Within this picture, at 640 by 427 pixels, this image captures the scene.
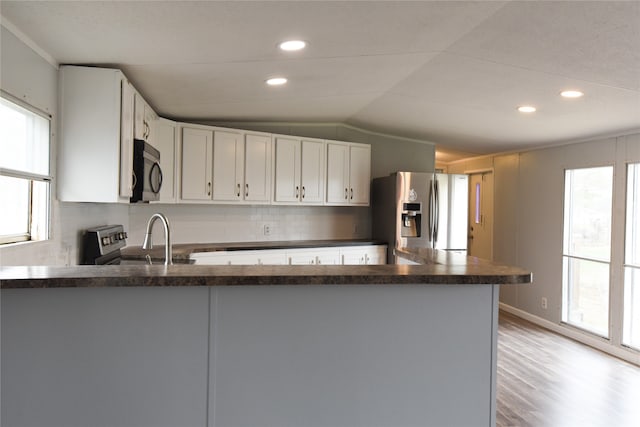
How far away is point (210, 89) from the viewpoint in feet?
11.4

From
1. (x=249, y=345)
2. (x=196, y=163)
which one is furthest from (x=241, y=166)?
(x=249, y=345)

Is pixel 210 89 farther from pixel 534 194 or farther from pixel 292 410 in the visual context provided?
pixel 534 194

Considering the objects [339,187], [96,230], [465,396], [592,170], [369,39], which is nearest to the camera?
[465,396]

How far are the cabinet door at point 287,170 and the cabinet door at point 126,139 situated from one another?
6.71 feet

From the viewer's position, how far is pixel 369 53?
9.02 feet

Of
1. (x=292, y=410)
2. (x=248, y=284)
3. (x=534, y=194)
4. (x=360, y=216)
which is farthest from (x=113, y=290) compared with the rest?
(x=534, y=194)

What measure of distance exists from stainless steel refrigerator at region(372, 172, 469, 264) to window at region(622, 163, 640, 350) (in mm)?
1672

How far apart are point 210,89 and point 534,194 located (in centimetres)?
421

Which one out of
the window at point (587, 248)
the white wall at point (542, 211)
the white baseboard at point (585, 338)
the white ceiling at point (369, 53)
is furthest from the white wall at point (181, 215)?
the white baseboard at point (585, 338)

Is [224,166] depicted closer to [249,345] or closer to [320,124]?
[320,124]

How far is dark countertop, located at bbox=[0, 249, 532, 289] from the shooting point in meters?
1.54

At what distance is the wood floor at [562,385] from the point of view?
3211mm

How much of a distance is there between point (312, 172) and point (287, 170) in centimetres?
31

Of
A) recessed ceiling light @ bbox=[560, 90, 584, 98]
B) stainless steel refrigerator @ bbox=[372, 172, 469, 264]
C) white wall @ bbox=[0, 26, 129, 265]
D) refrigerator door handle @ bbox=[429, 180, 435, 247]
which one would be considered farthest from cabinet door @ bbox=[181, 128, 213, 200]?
recessed ceiling light @ bbox=[560, 90, 584, 98]
